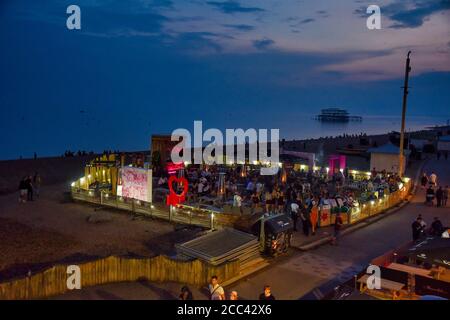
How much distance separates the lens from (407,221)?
1906 cm

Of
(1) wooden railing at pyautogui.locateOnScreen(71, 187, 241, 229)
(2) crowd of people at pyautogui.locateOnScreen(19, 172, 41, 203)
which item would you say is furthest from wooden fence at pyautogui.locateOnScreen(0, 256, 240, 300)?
Answer: (2) crowd of people at pyautogui.locateOnScreen(19, 172, 41, 203)

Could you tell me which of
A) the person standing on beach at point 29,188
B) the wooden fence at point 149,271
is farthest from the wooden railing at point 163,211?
the wooden fence at point 149,271

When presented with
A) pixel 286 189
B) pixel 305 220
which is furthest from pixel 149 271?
pixel 286 189

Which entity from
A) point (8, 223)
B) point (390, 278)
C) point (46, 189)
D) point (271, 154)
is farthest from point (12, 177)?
point (390, 278)

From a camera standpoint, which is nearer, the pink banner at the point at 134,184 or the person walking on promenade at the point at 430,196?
the pink banner at the point at 134,184

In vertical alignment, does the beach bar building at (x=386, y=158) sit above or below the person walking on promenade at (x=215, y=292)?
above

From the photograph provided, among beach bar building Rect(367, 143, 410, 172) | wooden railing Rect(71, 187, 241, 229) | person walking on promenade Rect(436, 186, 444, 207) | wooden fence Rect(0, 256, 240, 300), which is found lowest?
wooden fence Rect(0, 256, 240, 300)

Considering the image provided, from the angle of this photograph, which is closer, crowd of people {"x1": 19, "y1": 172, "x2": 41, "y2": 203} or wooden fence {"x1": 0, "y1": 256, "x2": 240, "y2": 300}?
wooden fence {"x1": 0, "y1": 256, "x2": 240, "y2": 300}

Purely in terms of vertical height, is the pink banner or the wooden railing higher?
the pink banner

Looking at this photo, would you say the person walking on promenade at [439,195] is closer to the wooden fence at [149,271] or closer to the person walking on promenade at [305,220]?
the person walking on promenade at [305,220]

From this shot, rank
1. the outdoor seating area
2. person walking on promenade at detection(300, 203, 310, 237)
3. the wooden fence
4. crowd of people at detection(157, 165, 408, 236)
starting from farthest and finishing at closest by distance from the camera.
Result: crowd of people at detection(157, 165, 408, 236)
the outdoor seating area
person walking on promenade at detection(300, 203, 310, 237)
the wooden fence

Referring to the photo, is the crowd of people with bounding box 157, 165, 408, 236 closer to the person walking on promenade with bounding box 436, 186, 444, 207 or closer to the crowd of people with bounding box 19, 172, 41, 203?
the person walking on promenade with bounding box 436, 186, 444, 207

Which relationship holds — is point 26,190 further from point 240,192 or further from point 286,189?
point 286,189
